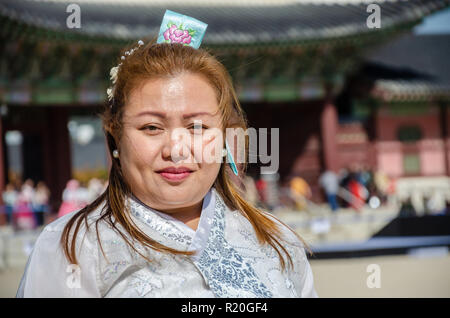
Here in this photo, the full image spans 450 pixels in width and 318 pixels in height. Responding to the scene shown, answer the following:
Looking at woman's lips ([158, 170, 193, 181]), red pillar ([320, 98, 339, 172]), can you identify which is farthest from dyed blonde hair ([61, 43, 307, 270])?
red pillar ([320, 98, 339, 172])

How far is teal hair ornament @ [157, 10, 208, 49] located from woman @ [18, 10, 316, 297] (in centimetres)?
3

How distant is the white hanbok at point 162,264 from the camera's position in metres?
1.01

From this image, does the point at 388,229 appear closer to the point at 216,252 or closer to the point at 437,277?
the point at 437,277

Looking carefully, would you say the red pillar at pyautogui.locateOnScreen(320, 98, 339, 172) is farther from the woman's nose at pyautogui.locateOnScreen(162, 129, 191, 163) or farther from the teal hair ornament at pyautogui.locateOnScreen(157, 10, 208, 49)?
the woman's nose at pyautogui.locateOnScreen(162, 129, 191, 163)

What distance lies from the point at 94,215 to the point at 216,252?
29 cm

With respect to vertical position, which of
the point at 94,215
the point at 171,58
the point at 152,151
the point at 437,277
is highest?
the point at 171,58

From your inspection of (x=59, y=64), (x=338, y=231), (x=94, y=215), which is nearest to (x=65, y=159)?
(x=59, y=64)

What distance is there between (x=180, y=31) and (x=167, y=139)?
294 millimetres

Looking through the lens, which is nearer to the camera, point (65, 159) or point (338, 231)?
point (338, 231)

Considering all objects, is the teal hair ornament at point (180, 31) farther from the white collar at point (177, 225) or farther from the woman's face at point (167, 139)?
the white collar at point (177, 225)

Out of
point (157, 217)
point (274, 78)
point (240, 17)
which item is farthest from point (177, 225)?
point (240, 17)

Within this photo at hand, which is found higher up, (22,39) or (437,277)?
(22,39)

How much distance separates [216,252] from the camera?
116 cm

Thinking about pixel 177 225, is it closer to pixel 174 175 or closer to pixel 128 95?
pixel 174 175
